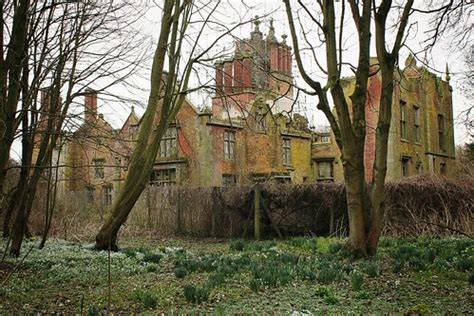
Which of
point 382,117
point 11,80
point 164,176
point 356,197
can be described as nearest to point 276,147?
point 164,176

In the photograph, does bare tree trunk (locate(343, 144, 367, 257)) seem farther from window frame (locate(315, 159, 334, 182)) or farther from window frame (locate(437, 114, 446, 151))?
window frame (locate(437, 114, 446, 151))

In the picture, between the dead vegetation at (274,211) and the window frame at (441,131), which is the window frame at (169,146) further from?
the window frame at (441,131)

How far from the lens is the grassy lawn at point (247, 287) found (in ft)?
19.3

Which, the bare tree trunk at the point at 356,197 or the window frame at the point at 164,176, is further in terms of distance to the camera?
the window frame at the point at 164,176

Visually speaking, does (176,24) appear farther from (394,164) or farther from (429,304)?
(394,164)

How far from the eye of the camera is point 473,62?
61.1 feet

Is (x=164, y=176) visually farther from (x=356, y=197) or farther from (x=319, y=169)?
(x=356, y=197)

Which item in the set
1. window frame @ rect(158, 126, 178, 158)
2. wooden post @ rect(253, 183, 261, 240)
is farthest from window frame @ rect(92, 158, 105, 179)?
wooden post @ rect(253, 183, 261, 240)

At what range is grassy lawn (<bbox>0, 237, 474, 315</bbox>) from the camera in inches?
232

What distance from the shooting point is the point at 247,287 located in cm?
725

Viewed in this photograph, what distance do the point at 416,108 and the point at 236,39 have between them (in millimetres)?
22527

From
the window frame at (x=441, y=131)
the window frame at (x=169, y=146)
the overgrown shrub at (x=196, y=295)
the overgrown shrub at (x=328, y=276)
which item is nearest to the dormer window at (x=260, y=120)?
the window frame at (x=169, y=146)

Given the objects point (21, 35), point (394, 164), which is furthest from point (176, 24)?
point (394, 164)

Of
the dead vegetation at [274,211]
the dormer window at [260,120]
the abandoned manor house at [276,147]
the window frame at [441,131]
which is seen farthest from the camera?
the window frame at [441,131]
